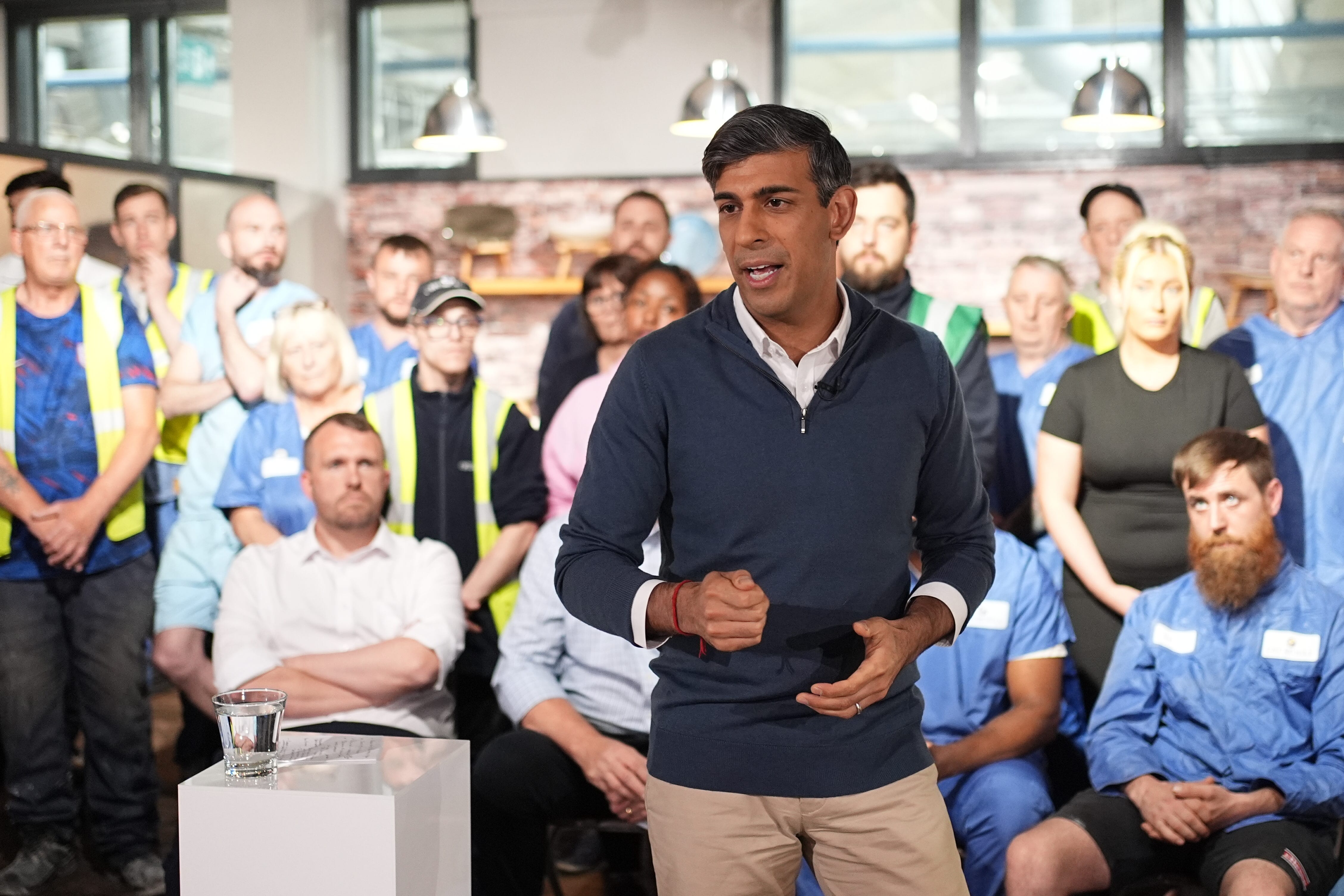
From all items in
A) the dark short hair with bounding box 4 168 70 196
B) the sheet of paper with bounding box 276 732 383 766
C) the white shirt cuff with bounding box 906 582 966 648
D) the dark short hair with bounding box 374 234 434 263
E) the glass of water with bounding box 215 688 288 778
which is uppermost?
the dark short hair with bounding box 4 168 70 196

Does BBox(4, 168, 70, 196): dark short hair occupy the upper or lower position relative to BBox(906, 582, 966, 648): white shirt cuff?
upper

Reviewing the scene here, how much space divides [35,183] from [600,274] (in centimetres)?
173

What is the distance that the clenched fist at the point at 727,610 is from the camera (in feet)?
4.59

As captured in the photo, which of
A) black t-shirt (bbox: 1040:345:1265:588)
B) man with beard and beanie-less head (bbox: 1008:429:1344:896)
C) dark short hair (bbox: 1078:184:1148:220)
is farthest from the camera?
dark short hair (bbox: 1078:184:1148:220)

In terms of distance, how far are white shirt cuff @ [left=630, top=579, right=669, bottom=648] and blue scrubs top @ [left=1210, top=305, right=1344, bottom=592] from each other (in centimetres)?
244

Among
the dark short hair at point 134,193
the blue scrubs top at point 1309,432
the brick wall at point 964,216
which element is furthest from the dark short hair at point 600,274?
the brick wall at point 964,216

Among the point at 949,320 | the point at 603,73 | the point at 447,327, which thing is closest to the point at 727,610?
the point at 949,320

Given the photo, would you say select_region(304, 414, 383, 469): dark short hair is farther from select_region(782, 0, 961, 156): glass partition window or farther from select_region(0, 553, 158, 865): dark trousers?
select_region(782, 0, 961, 156): glass partition window

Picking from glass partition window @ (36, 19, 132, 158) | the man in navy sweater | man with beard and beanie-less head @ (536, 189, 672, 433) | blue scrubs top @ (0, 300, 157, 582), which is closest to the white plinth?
the man in navy sweater

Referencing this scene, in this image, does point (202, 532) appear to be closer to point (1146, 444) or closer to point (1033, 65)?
point (1146, 444)

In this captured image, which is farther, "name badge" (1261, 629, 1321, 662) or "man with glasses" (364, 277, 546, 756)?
"man with glasses" (364, 277, 546, 756)

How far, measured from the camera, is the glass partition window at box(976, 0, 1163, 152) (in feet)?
22.7

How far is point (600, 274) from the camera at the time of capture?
13.4 feet

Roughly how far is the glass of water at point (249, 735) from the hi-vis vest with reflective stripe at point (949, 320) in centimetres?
202
